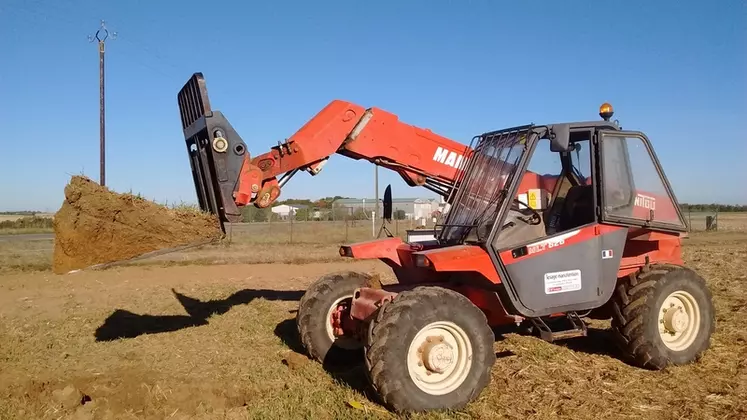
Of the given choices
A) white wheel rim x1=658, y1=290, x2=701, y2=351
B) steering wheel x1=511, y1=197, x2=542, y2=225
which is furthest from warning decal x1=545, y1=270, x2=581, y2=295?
white wheel rim x1=658, y1=290, x2=701, y2=351

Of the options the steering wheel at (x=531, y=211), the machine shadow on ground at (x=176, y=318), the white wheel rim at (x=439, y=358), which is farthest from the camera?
the machine shadow on ground at (x=176, y=318)

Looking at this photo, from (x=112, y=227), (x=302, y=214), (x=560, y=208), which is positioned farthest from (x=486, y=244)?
(x=302, y=214)

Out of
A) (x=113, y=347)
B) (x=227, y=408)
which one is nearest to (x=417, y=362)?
(x=227, y=408)

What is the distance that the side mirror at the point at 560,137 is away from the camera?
573 centimetres

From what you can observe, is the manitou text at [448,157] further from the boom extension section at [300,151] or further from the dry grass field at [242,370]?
the dry grass field at [242,370]

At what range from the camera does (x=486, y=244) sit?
5.54 m

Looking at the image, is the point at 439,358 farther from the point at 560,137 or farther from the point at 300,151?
the point at 300,151

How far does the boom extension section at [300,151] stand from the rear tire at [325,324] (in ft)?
3.85

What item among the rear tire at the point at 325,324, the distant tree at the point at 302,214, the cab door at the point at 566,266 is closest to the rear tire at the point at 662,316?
the cab door at the point at 566,266

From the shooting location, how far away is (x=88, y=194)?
5742 mm

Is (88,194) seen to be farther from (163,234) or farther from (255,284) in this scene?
(255,284)

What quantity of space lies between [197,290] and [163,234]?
6.26 metres

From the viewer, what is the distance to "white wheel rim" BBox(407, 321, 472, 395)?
507 centimetres

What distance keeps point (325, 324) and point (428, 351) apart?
6.27ft
